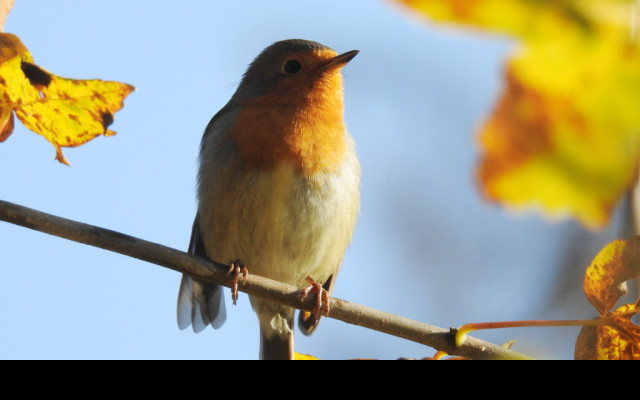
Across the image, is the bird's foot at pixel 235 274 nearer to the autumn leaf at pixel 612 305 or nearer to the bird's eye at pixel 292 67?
the autumn leaf at pixel 612 305

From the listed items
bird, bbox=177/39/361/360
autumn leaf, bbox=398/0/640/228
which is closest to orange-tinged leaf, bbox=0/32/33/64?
autumn leaf, bbox=398/0/640/228

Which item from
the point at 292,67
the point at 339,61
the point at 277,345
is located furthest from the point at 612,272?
the point at 277,345

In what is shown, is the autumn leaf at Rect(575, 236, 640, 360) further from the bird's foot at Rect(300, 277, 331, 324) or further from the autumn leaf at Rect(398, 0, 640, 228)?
the bird's foot at Rect(300, 277, 331, 324)

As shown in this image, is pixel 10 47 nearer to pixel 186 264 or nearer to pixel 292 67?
pixel 186 264

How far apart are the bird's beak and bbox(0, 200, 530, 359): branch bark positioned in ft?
5.74

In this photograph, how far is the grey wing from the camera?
4.06 meters

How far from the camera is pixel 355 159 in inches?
161

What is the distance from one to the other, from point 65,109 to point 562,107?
1.15 metres

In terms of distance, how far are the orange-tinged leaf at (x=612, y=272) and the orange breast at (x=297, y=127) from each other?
2.15 m

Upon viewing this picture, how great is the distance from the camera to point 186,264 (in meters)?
2.50

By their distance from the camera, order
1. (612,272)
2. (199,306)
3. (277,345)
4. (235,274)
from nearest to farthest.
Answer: (612,272) → (235,274) → (199,306) → (277,345)

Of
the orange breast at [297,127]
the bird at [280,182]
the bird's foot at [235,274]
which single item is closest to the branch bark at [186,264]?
the bird's foot at [235,274]

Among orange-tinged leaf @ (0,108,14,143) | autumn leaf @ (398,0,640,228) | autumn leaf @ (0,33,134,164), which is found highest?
autumn leaf @ (398,0,640,228)
